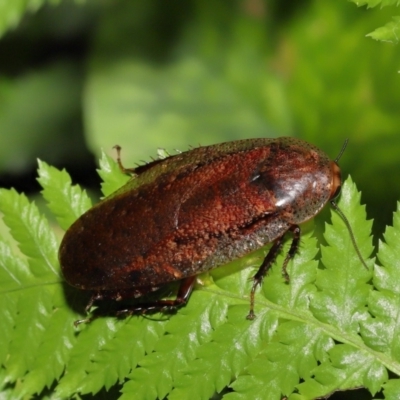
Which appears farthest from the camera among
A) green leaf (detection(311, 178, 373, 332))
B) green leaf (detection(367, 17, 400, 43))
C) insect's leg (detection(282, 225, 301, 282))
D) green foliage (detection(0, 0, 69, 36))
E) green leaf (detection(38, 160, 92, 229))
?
green leaf (detection(38, 160, 92, 229))

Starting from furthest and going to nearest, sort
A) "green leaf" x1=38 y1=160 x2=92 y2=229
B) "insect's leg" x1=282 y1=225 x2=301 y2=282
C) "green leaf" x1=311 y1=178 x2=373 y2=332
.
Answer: "green leaf" x1=38 y1=160 x2=92 y2=229, "insect's leg" x1=282 y1=225 x2=301 y2=282, "green leaf" x1=311 y1=178 x2=373 y2=332

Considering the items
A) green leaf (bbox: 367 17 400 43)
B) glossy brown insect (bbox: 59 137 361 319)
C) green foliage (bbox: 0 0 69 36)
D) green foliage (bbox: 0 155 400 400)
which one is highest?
green foliage (bbox: 0 0 69 36)

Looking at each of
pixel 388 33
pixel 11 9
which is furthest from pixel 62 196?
pixel 388 33

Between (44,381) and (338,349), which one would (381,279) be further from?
(44,381)

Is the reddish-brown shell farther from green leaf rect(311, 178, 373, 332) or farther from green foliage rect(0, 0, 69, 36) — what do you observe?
green foliage rect(0, 0, 69, 36)

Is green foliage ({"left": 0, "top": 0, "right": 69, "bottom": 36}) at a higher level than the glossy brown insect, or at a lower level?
higher

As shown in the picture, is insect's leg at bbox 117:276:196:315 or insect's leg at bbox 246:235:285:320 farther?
insect's leg at bbox 117:276:196:315

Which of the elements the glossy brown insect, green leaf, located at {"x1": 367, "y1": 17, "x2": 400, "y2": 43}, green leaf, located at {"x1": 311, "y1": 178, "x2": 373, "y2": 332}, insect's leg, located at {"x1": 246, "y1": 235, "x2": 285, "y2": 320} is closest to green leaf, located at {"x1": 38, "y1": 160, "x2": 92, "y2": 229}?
the glossy brown insect
